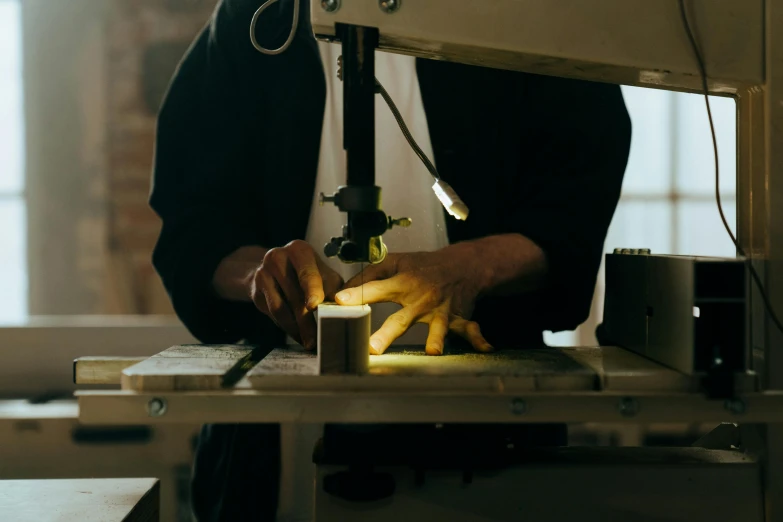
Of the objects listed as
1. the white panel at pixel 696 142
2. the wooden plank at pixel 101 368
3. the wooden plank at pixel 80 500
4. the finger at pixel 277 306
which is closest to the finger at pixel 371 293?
the finger at pixel 277 306

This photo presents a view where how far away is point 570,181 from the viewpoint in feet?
3.96

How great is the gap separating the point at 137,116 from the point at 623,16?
2003 millimetres

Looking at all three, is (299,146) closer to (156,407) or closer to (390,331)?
(390,331)

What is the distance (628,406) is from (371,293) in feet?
1.17

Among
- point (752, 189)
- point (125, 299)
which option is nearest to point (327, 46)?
point (752, 189)

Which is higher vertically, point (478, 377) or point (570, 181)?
point (570, 181)

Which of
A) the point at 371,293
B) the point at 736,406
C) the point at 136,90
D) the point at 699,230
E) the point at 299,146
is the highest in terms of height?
the point at 136,90

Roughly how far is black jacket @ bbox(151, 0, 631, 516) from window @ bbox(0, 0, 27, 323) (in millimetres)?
1420

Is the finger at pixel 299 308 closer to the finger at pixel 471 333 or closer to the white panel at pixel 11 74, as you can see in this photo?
the finger at pixel 471 333

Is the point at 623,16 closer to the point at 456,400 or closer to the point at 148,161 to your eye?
the point at 456,400

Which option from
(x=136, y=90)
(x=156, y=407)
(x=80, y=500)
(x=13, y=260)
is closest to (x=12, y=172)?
(x=13, y=260)

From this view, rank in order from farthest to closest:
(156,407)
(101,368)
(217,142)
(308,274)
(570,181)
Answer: (217,142), (570,181), (308,274), (101,368), (156,407)

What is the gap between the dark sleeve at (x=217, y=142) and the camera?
1266 millimetres

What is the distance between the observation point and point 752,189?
0.91 m
